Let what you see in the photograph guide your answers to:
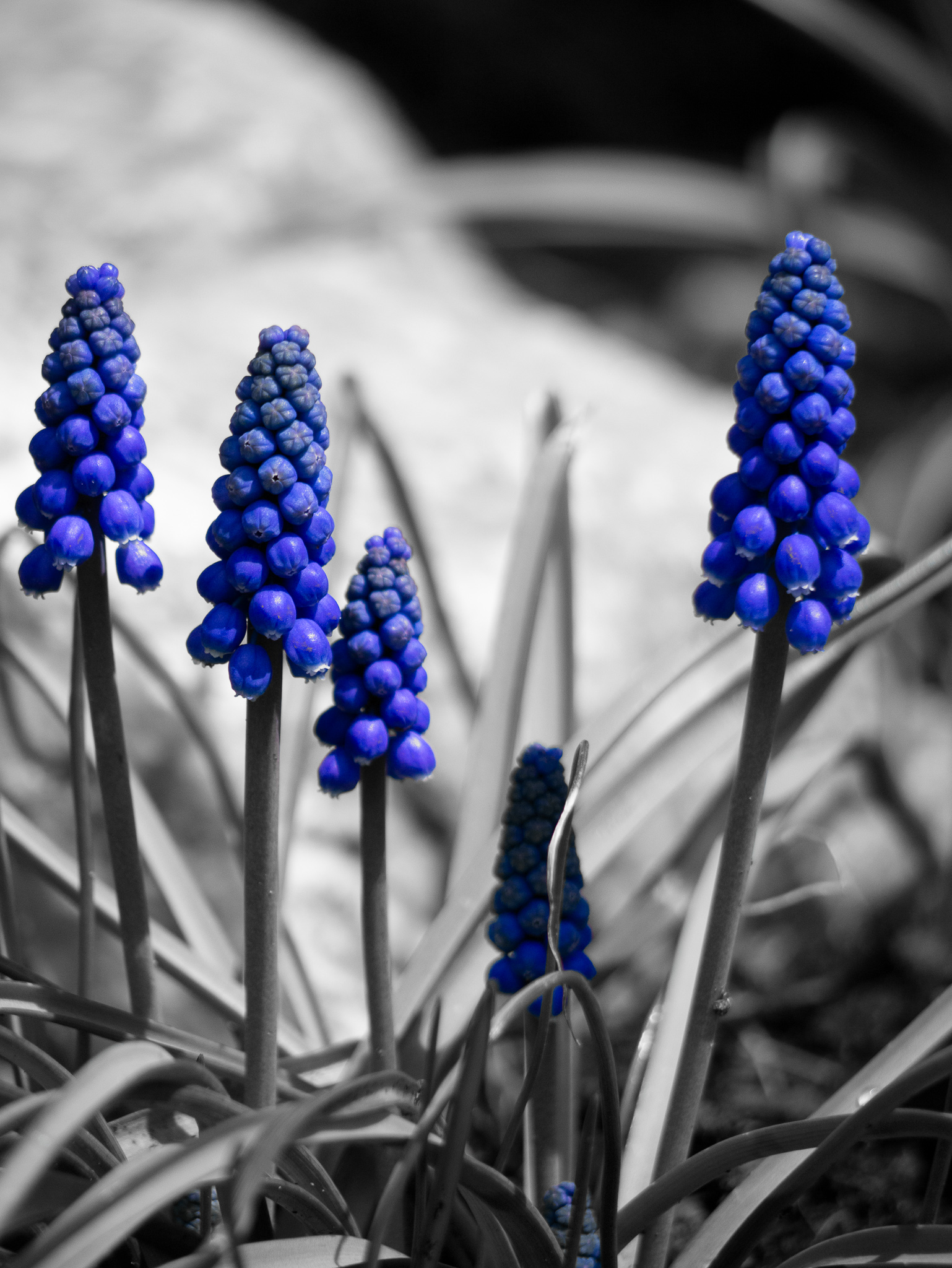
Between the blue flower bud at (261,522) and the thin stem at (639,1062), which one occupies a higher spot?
the blue flower bud at (261,522)

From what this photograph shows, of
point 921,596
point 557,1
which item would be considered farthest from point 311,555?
point 557,1

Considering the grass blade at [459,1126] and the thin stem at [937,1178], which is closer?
the grass blade at [459,1126]

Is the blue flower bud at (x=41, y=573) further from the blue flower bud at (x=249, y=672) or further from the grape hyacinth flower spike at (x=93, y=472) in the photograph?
the blue flower bud at (x=249, y=672)

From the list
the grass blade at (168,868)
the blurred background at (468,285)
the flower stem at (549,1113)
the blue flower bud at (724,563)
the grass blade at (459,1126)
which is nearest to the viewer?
the grass blade at (459,1126)

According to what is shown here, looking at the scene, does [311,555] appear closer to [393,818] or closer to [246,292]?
[393,818]

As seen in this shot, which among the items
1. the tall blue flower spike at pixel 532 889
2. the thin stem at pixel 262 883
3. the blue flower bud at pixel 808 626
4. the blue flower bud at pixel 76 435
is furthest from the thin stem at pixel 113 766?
the blue flower bud at pixel 808 626

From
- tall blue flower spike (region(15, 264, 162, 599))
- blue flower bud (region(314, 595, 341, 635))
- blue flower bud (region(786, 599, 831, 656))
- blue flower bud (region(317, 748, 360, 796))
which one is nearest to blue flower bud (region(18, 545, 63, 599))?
tall blue flower spike (region(15, 264, 162, 599))
